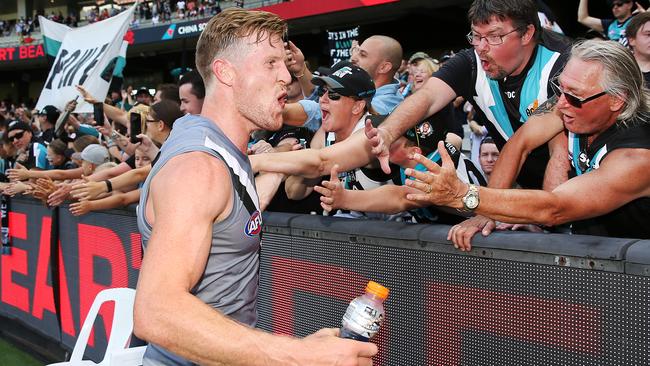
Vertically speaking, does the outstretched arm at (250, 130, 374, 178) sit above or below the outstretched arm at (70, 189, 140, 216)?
above

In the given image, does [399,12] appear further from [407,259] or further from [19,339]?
[407,259]

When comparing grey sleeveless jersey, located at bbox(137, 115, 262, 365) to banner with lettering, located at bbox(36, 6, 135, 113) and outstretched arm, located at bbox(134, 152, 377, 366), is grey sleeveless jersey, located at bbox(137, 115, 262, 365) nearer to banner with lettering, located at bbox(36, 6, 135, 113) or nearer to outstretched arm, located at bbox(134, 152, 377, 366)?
outstretched arm, located at bbox(134, 152, 377, 366)

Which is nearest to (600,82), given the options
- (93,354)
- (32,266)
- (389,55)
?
(389,55)

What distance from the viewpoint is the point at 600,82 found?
2.80 metres

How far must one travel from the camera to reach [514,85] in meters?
3.65

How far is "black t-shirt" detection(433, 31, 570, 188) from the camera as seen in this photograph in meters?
3.47

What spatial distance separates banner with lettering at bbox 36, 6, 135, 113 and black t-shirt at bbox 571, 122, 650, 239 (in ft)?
18.9

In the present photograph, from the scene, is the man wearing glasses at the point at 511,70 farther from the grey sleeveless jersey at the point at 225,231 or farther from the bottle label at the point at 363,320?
the bottle label at the point at 363,320

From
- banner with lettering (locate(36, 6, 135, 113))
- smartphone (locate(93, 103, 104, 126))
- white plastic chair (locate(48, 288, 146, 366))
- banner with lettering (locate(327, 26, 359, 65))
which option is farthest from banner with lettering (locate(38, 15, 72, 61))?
white plastic chair (locate(48, 288, 146, 366))

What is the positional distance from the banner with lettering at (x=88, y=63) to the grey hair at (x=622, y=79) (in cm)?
566

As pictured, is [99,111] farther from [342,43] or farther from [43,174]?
Answer: [342,43]

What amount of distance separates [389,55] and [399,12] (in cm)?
1864

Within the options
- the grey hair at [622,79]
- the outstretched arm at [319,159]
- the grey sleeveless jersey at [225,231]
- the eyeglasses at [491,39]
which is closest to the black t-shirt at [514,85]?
the eyeglasses at [491,39]

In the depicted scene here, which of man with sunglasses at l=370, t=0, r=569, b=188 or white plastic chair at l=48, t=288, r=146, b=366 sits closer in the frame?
man with sunglasses at l=370, t=0, r=569, b=188
